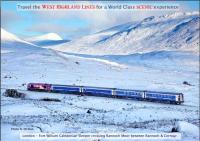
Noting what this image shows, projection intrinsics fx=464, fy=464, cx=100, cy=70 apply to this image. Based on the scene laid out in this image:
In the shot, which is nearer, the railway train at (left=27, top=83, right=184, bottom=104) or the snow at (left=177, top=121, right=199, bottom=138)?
the snow at (left=177, top=121, right=199, bottom=138)

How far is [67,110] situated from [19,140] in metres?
24.5

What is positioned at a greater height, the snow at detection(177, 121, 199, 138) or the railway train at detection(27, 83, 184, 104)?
the railway train at detection(27, 83, 184, 104)

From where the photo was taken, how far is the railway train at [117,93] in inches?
2859

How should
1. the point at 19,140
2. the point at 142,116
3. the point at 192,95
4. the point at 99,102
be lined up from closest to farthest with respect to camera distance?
the point at 19,140 < the point at 142,116 < the point at 99,102 < the point at 192,95

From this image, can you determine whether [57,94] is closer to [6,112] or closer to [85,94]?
[85,94]

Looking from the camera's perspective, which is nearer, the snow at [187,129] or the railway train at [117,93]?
the snow at [187,129]

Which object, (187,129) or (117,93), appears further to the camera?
(117,93)

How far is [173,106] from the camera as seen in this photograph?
225ft

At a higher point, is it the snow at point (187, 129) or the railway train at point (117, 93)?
the railway train at point (117, 93)

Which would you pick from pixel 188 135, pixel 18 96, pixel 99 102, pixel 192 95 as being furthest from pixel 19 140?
pixel 192 95

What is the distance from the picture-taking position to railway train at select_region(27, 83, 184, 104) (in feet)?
238

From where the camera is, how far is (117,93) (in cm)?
7775

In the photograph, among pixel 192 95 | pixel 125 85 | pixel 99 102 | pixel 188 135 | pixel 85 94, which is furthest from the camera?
pixel 125 85

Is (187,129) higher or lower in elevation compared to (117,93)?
lower
